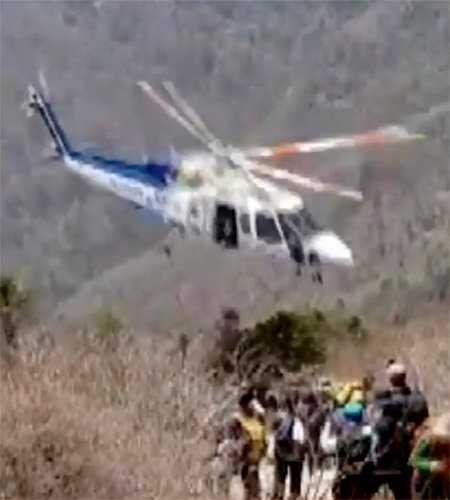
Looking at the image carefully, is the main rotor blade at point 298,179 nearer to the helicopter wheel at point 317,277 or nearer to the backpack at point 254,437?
the helicopter wheel at point 317,277

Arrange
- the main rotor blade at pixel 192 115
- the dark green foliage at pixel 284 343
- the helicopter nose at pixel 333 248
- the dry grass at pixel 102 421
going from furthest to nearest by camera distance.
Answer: the main rotor blade at pixel 192 115, the helicopter nose at pixel 333 248, the dark green foliage at pixel 284 343, the dry grass at pixel 102 421

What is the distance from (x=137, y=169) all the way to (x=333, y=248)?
99cm

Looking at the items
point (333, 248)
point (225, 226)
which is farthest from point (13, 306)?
point (333, 248)

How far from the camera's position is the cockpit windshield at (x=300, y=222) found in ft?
26.1

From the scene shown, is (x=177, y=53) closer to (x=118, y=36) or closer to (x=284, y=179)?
(x=118, y=36)

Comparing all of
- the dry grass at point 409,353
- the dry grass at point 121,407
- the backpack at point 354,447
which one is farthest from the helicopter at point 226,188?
the backpack at point 354,447

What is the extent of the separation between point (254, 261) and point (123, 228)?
65 cm

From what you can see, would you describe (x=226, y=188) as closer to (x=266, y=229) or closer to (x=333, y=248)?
(x=266, y=229)

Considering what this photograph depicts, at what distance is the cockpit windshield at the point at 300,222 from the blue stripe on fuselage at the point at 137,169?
0.56 meters

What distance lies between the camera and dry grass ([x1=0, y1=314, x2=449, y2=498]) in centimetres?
777

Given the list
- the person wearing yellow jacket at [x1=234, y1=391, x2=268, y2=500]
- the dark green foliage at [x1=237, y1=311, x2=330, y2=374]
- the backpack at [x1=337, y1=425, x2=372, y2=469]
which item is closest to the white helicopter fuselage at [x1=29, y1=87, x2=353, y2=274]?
the dark green foliage at [x1=237, y1=311, x2=330, y2=374]

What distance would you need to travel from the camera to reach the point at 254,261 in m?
8.02

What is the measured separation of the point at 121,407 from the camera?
7988mm

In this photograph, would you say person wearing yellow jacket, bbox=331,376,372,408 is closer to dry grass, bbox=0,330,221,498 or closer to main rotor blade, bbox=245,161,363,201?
dry grass, bbox=0,330,221,498
